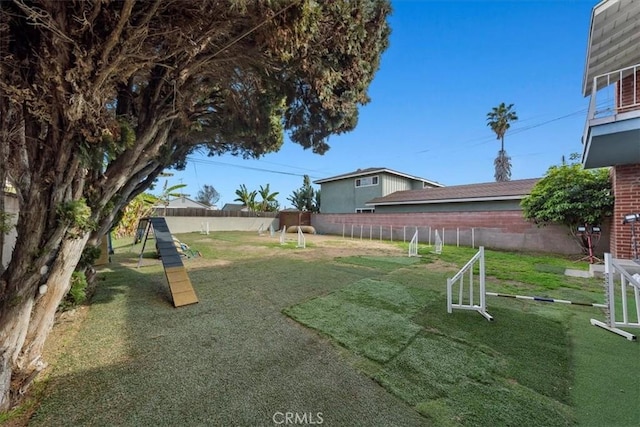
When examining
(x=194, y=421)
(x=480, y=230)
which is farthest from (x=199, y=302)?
(x=480, y=230)

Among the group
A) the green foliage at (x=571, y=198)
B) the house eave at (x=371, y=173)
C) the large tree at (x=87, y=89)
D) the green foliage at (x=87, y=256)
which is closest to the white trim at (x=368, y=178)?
the house eave at (x=371, y=173)

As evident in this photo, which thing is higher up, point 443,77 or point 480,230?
point 443,77

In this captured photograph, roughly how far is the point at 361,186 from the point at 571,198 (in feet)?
42.2

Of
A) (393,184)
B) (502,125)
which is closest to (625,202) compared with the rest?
(393,184)

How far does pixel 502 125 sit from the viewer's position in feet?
85.4

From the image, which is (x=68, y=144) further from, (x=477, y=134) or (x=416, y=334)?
(x=477, y=134)

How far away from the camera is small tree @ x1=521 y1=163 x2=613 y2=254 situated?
806cm

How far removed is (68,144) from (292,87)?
354cm

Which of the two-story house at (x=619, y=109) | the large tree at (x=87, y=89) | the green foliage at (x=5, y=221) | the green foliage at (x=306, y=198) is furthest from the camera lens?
the green foliage at (x=306, y=198)

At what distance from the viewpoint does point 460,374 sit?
259 centimetres

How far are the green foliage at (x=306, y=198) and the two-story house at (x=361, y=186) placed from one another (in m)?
1.58

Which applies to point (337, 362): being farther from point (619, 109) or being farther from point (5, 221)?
point (619, 109)

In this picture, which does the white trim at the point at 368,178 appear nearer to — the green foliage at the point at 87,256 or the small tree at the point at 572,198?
the small tree at the point at 572,198

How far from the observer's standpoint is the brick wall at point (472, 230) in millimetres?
9863
